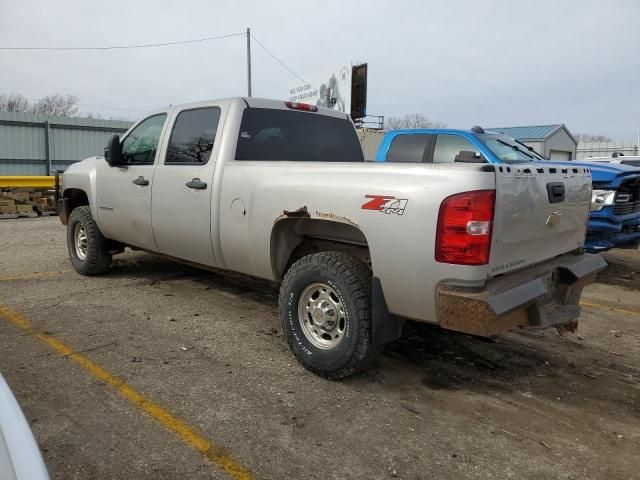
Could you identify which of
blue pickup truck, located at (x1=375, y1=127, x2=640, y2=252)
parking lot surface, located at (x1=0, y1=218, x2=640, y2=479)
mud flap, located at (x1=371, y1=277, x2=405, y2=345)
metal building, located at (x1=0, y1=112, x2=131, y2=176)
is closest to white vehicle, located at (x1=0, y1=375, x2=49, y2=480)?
parking lot surface, located at (x1=0, y1=218, x2=640, y2=479)

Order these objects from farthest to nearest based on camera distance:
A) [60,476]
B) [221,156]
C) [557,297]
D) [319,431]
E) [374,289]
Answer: [221,156], [557,297], [374,289], [319,431], [60,476]

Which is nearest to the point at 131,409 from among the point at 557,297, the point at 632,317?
the point at 557,297

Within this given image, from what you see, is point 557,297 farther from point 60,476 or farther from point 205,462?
point 60,476

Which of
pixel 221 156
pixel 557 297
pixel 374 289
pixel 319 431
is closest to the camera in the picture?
pixel 319 431

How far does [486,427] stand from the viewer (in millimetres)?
3133

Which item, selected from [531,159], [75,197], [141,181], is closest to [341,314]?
[141,181]

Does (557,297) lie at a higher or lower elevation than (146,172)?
lower

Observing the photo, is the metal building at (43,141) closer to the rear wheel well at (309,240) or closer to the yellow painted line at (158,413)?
→ the yellow painted line at (158,413)

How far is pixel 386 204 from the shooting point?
320 cm

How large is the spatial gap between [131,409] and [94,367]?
767mm

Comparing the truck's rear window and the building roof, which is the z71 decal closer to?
the truck's rear window

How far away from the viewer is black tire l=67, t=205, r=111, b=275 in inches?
245

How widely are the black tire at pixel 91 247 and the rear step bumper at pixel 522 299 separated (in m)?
4.58

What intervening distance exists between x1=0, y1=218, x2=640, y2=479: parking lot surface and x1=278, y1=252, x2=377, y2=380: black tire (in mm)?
164
